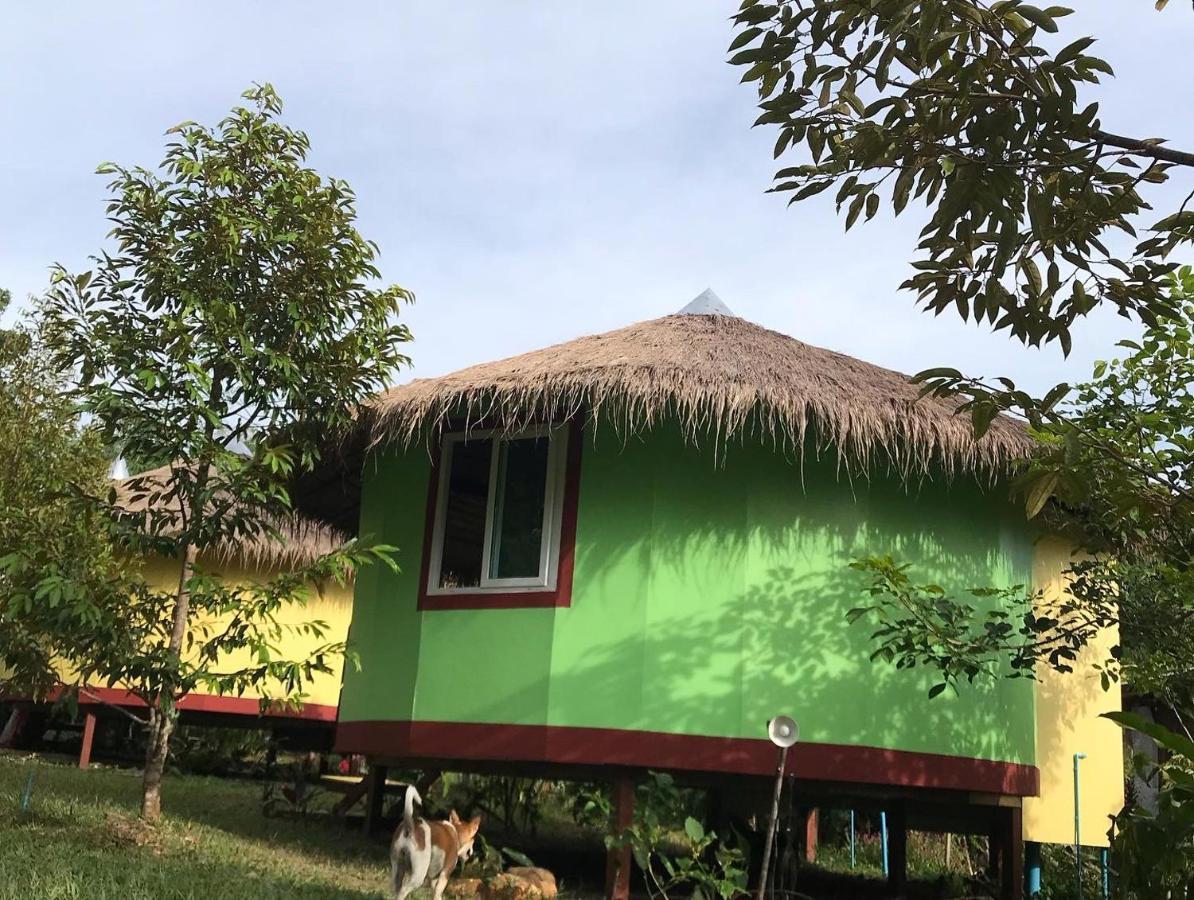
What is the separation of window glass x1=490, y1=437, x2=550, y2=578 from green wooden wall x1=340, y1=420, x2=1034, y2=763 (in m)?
0.28

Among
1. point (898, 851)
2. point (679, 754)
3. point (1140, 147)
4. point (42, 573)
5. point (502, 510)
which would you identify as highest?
point (1140, 147)

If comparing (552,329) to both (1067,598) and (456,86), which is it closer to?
(456,86)

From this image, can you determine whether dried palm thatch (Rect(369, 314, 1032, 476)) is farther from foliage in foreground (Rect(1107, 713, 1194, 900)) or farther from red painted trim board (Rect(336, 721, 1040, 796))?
foliage in foreground (Rect(1107, 713, 1194, 900))

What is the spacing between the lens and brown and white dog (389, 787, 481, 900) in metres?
5.46

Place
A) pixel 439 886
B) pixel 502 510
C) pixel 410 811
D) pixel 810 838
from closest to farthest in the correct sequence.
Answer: pixel 410 811 → pixel 439 886 → pixel 502 510 → pixel 810 838

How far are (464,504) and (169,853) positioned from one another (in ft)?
8.73

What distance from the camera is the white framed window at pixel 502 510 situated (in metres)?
7.03

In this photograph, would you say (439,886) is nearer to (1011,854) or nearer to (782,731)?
(782,731)

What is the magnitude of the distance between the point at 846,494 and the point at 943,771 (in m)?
1.71

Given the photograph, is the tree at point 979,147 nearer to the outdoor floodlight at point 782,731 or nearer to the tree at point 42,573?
the outdoor floodlight at point 782,731

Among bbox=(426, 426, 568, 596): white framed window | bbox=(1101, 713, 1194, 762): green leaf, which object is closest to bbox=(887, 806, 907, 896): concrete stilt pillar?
bbox=(426, 426, 568, 596): white framed window

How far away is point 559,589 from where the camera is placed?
6.88m

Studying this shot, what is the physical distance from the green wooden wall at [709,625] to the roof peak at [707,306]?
1.68 metres

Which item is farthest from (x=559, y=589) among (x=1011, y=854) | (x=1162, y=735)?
(x=1162, y=735)
